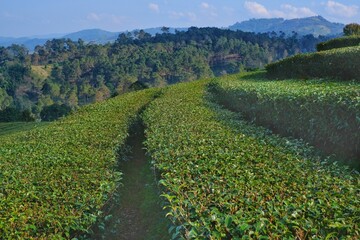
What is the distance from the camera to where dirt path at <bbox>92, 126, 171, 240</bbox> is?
9578mm

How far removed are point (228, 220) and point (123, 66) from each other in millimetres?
144766

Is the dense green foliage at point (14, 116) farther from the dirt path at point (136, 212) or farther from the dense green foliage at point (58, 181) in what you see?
the dirt path at point (136, 212)

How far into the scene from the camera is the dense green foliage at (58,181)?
693cm

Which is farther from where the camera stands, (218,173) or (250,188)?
(218,173)

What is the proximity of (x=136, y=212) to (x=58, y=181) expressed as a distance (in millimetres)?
3095

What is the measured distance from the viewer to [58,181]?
30.4ft

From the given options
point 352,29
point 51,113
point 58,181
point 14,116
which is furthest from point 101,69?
point 58,181

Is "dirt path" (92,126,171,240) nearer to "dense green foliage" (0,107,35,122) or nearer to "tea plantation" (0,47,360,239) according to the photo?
Answer: "tea plantation" (0,47,360,239)

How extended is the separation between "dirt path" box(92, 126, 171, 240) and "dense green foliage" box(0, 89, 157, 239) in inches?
37.0

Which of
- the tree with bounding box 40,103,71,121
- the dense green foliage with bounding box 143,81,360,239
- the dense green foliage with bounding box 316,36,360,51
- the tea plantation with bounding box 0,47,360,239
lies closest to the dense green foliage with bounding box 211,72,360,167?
the tea plantation with bounding box 0,47,360,239

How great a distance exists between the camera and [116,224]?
31.8ft

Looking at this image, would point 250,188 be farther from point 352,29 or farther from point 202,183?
point 352,29

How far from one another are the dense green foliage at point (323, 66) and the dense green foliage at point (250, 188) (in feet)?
36.0

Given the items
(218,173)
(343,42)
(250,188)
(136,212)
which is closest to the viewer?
(250,188)
